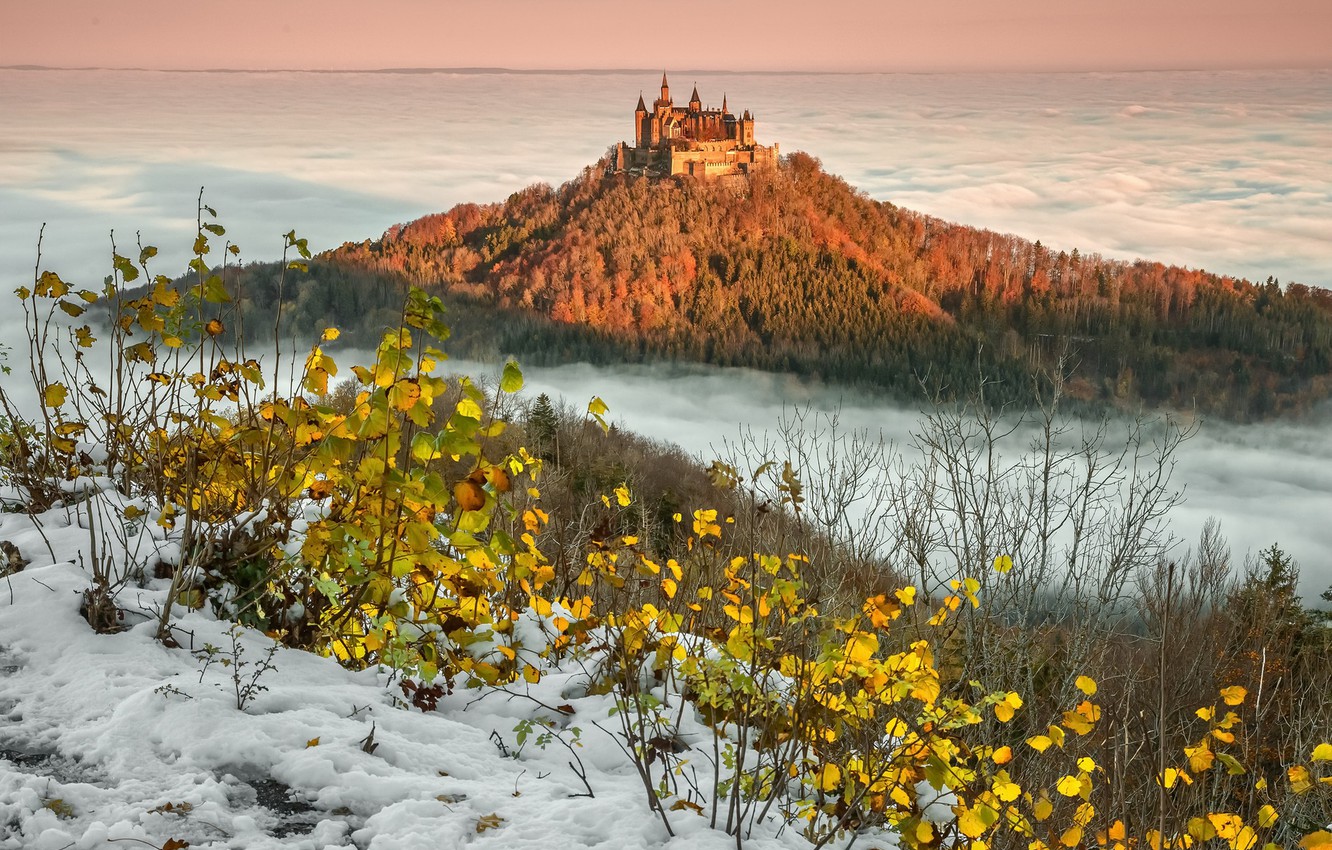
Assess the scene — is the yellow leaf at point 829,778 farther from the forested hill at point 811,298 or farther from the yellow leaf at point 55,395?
the forested hill at point 811,298

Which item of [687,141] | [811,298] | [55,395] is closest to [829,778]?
[55,395]

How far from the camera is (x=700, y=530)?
328cm

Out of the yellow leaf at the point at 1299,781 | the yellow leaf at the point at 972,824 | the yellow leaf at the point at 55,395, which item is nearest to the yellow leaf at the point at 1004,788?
the yellow leaf at the point at 972,824

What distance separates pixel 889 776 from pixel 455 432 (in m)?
1.70

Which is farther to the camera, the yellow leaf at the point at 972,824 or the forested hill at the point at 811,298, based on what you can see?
the forested hill at the point at 811,298

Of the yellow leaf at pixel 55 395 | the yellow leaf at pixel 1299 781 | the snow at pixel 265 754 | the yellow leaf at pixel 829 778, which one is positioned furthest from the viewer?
the yellow leaf at pixel 55 395

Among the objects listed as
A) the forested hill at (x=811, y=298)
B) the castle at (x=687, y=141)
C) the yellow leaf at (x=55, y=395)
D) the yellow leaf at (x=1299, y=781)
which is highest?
the castle at (x=687, y=141)

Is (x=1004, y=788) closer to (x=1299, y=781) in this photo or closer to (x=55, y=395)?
(x=1299, y=781)

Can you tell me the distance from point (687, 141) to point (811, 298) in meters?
22.3

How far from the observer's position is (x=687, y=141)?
100438mm

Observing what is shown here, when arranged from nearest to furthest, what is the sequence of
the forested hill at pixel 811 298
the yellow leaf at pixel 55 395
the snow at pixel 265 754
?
the snow at pixel 265 754 → the yellow leaf at pixel 55 395 → the forested hill at pixel 811 298

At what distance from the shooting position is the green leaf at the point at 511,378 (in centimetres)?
240

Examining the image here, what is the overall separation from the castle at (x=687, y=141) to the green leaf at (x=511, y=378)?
101 m

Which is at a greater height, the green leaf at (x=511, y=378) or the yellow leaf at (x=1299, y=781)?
the green leaf at (x=511, y=378)
